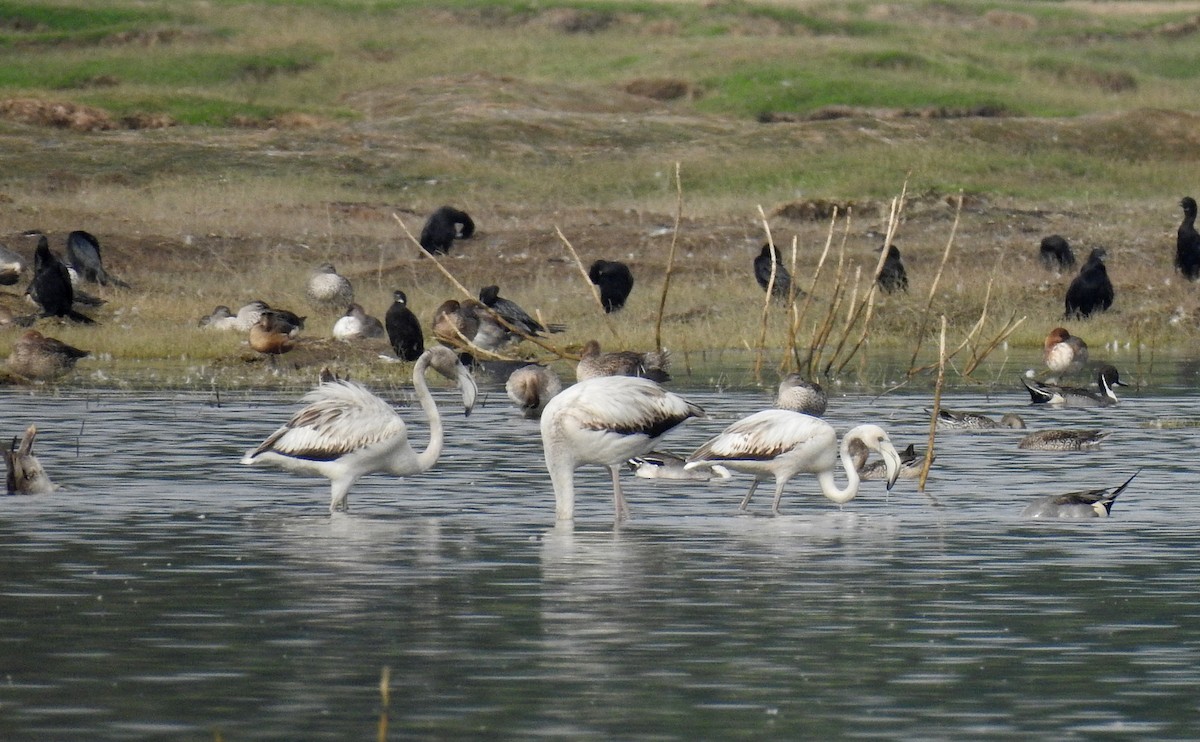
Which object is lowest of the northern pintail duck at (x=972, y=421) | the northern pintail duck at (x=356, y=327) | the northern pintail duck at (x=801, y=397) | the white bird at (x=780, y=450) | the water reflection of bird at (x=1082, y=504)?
the northern pintail duck at (x=356, y=327)

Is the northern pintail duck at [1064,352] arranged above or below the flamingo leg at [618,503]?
below

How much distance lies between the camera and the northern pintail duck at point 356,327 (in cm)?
2644

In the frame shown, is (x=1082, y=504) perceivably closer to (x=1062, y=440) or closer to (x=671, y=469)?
(x=671, y=469)

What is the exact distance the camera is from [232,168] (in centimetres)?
4662

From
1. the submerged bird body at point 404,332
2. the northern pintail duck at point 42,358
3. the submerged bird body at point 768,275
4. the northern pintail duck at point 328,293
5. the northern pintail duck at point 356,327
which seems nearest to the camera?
the northern pintail duck at point 42,358

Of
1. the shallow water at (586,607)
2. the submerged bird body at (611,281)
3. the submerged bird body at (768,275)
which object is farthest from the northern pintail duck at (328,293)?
the shallow water at (586,607)

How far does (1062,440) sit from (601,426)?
5.64 m

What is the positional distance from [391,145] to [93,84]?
19.8 metres

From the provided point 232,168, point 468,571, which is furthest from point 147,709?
point 232,168

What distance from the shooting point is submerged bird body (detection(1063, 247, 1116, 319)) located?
30.1 meters

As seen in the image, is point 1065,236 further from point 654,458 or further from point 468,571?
point 468,571

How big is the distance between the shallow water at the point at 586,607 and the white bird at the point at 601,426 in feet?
1.16

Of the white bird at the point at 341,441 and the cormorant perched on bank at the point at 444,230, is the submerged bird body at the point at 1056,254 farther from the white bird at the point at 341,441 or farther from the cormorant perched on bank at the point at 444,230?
the white bird at the point at 341,441

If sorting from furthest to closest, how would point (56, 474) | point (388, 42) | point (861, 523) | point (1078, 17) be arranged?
point (1078, 17)
point (388, 42)
point (56, 474)
point (861, 523)
